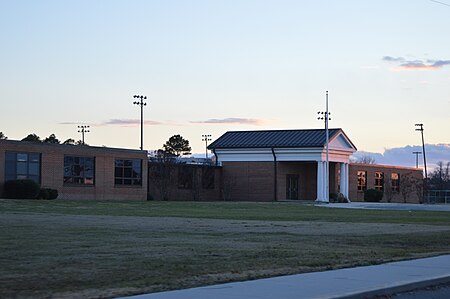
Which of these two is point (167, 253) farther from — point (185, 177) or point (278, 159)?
point (278, 159)

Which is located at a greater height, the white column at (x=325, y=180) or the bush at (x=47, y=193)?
the white column at (x=325, y=180)

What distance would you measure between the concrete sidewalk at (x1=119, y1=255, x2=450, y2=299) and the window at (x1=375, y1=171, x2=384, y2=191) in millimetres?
87362

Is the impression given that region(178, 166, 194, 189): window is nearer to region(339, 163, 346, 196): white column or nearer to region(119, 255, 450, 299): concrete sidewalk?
region(339, 163, 346, 196): white column

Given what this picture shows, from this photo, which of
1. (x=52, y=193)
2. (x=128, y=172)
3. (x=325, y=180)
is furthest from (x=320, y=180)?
(x=52, y=193)

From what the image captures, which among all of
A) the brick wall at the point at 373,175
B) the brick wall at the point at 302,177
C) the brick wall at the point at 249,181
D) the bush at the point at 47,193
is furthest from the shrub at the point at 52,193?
the brick wall at the point at 373,175

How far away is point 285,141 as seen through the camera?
8375 cm

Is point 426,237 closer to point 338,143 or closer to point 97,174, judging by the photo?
point 97,174

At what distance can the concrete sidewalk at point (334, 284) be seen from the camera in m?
11.9

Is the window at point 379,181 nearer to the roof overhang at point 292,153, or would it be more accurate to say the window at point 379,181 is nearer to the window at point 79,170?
the roof overhang at point 292,153

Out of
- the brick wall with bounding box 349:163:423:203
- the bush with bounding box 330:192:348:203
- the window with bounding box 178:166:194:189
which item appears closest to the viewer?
the window with bounding box 178:166:194:189

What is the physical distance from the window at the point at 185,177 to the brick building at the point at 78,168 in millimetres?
8625

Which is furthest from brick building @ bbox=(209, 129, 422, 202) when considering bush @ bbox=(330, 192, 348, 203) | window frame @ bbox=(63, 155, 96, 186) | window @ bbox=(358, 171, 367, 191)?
window frame @ bbox=(63, 155, 96, 186)

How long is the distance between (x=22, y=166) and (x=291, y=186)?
35140mm

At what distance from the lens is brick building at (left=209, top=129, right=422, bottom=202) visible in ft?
272
